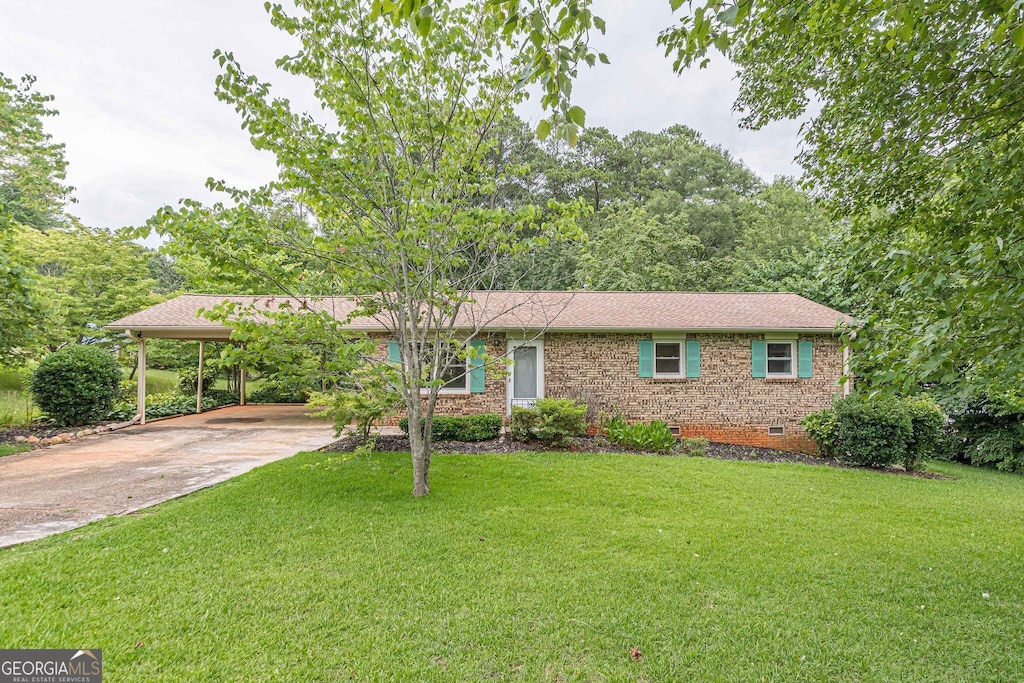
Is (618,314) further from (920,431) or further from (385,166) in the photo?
(385,166)

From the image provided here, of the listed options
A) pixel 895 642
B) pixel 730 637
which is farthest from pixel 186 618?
pixel 895 642

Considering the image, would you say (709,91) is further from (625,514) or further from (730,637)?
(730,637)

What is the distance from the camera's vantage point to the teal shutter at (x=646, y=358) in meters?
10.9

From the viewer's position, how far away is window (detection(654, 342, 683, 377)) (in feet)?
36.3

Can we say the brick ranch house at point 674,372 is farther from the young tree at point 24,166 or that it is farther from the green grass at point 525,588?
the green grass at point 525,588

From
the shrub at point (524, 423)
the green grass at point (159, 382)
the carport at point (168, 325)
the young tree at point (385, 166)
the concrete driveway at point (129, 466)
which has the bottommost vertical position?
the concrete driveway at point (129, 466)

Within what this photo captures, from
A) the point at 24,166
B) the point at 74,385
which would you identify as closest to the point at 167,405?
the point at 74,385

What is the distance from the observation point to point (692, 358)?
10945 mm

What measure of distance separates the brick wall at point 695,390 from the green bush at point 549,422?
70.5 inches

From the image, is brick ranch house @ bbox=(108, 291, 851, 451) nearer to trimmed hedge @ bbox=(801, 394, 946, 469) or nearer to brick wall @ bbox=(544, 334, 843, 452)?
brick wall @ bbox=(544, 334, 843, 452)

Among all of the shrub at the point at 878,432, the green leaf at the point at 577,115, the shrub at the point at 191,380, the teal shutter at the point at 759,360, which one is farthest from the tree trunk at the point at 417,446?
the shrub at the point at 191,380

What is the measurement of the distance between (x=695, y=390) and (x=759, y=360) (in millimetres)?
1723

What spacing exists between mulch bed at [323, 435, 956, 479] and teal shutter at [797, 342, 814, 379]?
206 centimetres

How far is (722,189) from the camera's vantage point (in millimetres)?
25281
